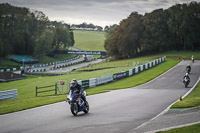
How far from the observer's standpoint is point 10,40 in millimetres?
111688

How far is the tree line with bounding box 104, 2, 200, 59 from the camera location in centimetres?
9831

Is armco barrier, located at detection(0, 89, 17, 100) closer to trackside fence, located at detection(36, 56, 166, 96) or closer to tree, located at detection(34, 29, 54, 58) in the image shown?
trackside fence, located at detection(36, 56, 166, 96)

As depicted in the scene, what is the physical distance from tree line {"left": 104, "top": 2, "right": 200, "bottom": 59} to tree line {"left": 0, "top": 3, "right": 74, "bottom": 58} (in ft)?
84.4

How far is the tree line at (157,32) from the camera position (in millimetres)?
98312

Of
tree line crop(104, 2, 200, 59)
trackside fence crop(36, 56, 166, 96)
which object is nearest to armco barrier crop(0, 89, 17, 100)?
trackside fence crop(36, 56, 166, 96)

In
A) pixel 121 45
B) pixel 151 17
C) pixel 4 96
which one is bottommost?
pixel 4 96

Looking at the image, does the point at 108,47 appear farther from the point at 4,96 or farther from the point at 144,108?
the point at 144,108

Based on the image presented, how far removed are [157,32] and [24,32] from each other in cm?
5313

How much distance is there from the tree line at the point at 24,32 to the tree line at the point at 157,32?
25.7 metres

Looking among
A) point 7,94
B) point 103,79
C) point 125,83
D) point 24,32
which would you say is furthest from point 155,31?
point 7,94

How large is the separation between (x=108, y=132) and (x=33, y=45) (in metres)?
109

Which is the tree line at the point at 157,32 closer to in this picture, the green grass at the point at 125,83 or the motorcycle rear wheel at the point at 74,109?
the green grass at the point at 125,83

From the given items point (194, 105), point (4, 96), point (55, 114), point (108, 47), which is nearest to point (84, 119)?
point (55, 114)

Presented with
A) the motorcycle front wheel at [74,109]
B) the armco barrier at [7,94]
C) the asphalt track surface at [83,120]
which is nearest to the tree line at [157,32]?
the armco barrier at [7,94]
